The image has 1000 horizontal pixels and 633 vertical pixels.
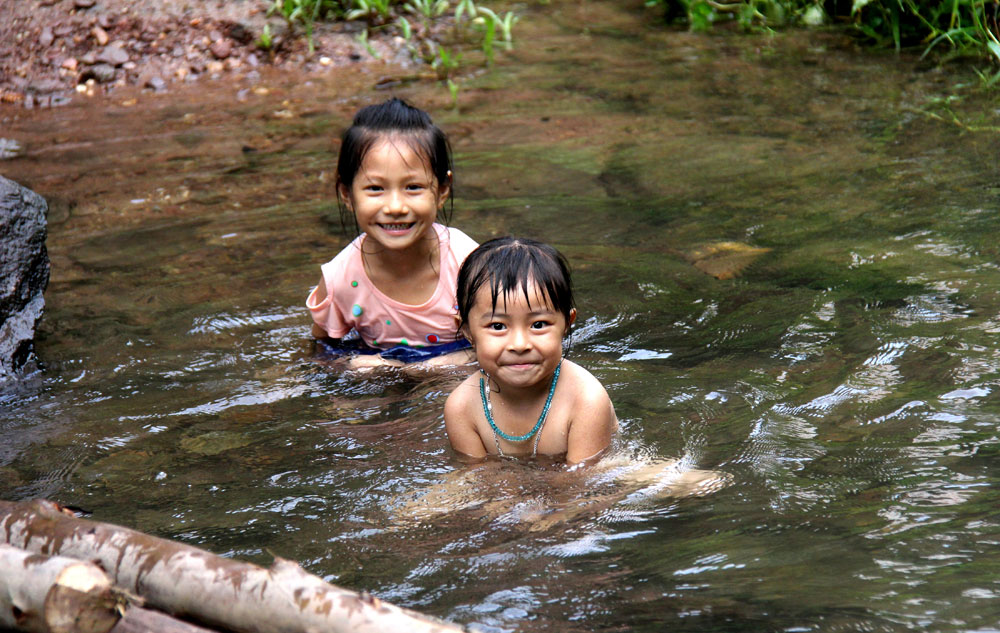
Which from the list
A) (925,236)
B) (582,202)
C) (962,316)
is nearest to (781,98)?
(582,202)

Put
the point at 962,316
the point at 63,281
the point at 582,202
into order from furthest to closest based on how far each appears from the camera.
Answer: the point at 582,202 < the point at 63,281 < the point at 962,316

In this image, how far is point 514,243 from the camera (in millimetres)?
3475

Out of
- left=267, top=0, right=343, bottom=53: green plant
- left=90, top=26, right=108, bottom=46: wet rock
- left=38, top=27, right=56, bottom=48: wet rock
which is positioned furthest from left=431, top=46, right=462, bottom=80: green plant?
left=38, top=27, right=56, bottom=48: wet rock

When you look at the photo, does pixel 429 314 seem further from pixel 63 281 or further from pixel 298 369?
pixel 63 281

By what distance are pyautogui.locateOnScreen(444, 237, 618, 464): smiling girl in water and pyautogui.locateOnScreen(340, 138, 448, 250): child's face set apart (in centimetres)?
91

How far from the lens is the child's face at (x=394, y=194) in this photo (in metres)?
4.38

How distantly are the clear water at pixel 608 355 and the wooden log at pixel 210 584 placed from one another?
23.5 inches

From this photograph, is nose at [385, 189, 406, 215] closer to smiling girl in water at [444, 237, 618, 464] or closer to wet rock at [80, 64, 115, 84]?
smiling girl in water at [444, 237, 618, 464]

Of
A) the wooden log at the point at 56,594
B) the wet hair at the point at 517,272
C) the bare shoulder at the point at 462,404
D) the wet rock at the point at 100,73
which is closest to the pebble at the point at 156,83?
the wet rock at the point at 100,73

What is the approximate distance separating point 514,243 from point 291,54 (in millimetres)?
6599

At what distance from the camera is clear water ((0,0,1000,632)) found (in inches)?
114

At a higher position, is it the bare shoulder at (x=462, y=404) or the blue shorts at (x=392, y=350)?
the bare shoulder at (x=462, y=404)

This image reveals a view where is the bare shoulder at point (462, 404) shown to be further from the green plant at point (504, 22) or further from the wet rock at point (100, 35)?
the wet rock at point (100, 35)

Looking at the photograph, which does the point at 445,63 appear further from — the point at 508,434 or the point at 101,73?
the point at 508,434
